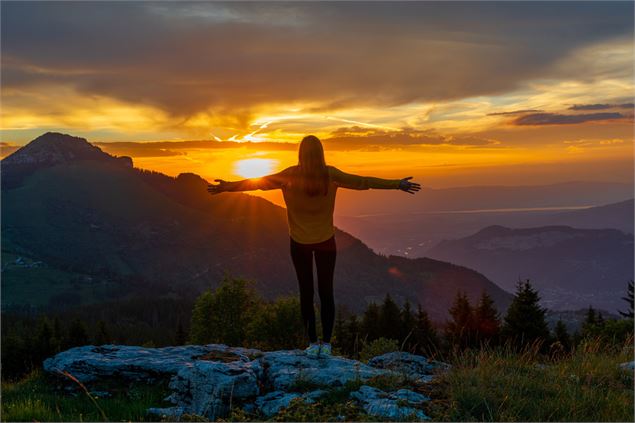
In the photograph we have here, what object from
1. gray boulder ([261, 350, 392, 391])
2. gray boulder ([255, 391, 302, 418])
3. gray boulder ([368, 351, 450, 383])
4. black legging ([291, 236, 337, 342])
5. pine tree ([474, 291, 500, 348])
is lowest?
pine tree ([474, 291, 500, 348])

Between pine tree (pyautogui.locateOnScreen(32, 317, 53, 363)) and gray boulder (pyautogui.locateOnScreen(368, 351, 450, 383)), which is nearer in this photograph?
gray boulder (pyautogui.locateOnScreen(368, 351, 450, 383))

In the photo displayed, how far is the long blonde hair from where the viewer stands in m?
9.88

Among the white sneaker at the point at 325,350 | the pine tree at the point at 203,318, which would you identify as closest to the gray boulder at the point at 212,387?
the white sneaker at the point at 325,350

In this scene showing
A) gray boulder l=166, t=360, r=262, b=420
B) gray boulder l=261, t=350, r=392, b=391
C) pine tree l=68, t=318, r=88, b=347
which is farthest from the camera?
pine tree l=68, t=318, r=88, b=347

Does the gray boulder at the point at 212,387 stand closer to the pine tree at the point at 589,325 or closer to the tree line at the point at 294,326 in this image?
the tree line at the point at 294,326

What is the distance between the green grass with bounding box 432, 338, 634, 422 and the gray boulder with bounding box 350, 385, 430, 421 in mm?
357

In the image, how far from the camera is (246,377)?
28.6ft

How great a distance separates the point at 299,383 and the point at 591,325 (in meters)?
45.6

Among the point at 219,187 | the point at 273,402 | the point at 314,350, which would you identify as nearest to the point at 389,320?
the point at 314,350

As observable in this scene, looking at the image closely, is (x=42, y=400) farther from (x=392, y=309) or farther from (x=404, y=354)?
(x=392, y=309)

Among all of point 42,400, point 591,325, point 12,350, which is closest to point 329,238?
point 42,400

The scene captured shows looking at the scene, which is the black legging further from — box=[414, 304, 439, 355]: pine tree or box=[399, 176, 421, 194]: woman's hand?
box=[414, 304, 439, 355]: pine tree

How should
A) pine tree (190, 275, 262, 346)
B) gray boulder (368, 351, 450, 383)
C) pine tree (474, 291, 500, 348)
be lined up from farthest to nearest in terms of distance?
pine tree (474, 291, 500, 348) < pine tree (190, 275, 262, 346) < gray boulder (368, 351, 450, 383)

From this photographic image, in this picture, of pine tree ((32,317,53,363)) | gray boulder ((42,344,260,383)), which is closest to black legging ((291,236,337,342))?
gray boulder ((42,344,260,383))
